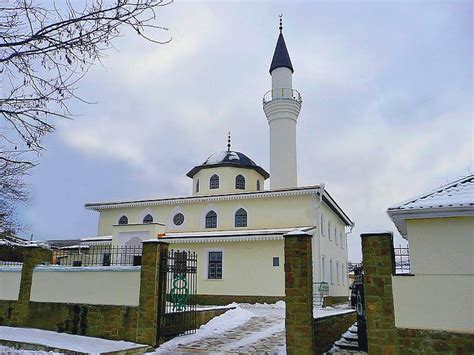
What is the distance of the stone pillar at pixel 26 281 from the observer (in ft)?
37.3

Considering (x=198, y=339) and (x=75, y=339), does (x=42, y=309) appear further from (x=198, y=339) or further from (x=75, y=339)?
(x=198, y=339)

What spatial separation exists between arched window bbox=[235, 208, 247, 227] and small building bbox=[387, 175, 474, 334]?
16.3 m

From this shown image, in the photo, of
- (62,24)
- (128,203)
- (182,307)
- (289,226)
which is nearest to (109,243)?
(128,203)

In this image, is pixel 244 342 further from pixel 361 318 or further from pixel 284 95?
pixel 284 95

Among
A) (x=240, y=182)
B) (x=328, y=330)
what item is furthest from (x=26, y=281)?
(x=240, y=182)

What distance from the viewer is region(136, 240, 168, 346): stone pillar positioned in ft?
30.8

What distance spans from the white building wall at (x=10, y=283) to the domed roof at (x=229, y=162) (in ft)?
54.0

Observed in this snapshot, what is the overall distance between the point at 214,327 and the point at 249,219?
12125 mm

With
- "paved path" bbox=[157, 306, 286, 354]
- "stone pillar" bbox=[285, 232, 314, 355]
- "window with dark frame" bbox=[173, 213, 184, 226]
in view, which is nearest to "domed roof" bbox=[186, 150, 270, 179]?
"window with dark frame" bbox=[173, 213, 184, 226]

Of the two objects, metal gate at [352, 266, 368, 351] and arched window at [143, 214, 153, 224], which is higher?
arched window at [143, 214, 153, 224]

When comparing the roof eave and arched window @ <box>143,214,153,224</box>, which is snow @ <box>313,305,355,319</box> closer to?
the roof eave


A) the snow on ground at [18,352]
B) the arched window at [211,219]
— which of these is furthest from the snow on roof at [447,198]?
the arched window at [211,219]

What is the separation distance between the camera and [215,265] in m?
22.4

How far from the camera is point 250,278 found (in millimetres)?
21375
